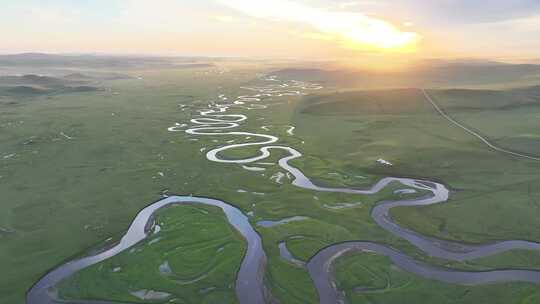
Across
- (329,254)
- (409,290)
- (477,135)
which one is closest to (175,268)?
(329,254)

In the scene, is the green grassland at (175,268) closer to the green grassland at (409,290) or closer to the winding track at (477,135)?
the green grassland at (409,290)

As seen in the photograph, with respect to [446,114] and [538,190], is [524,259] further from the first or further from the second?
[446,114]

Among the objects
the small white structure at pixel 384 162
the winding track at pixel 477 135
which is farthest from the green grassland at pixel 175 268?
the winding track at pixel 477 135

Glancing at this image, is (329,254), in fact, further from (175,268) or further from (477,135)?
(477,135)

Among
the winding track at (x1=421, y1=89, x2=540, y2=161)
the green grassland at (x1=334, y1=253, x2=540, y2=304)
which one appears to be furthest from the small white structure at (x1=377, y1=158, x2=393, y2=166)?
the green grassland at (x1=334, y1=253, x2=540, y2=304)

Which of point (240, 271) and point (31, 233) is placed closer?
point (240, 271)

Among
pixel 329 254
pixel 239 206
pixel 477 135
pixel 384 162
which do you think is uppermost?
pixel 477 135

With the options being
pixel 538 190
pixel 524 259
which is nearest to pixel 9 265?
pixel 524 259

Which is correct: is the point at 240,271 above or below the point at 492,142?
below
